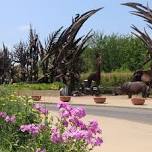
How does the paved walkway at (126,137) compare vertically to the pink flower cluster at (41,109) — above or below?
below

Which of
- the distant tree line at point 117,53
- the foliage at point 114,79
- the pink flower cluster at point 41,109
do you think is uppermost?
the distant tree line at point 117,53

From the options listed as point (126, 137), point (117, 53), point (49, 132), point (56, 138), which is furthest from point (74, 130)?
point (117, 53)

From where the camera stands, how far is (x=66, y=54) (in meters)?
57.6

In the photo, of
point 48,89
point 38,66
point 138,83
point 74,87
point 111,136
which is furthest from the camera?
point 38,66

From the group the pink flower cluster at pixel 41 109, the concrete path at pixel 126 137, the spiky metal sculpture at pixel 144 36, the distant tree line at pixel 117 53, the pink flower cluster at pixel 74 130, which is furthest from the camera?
the distant tree line at pixel 117 53

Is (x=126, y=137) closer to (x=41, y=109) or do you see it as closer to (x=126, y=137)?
(x=126, y=137)

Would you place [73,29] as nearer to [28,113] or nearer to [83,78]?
[83,78]

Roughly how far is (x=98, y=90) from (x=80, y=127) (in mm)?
46354

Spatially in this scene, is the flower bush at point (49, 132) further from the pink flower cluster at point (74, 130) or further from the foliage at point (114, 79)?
the foliage at point (114, 79)

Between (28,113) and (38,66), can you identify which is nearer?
(28,113)

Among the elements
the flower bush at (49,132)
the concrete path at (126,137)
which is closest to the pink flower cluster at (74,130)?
the flower bush at (49,132)

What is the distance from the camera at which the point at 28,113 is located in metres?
8.82

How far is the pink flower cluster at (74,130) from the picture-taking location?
22.1 feet

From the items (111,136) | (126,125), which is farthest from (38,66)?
(111,136)
